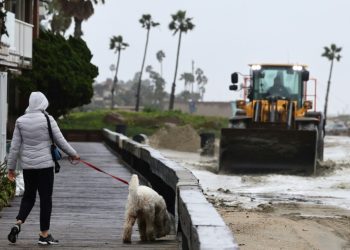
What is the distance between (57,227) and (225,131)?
16.6 m

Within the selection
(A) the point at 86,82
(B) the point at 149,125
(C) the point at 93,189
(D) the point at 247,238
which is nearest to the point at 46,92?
(A) the point at 86,82

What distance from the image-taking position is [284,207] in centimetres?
2186

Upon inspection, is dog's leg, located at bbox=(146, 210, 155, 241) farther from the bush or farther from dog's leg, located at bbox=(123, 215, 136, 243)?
the bush

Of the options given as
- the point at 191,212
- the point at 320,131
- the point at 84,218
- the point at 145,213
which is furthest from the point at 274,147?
the point at 191,212

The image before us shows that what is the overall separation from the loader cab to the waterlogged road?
2788mm

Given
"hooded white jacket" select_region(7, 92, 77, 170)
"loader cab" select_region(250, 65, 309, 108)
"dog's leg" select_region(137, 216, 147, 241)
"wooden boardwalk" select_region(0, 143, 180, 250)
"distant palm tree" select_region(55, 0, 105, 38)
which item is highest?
"distant palm tree" select_region(55, 0, 105, 38)

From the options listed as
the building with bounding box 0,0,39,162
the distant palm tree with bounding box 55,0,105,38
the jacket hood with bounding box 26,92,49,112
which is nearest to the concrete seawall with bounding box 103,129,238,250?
the jacket hood with bounding box 26,92,49,112

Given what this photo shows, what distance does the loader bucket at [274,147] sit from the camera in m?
28.0

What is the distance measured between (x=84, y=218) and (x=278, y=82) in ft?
66.9

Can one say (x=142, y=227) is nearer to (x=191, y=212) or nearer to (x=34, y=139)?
(x=34, y=139)

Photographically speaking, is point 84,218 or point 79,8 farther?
point 79,8

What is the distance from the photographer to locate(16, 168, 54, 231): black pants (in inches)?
399

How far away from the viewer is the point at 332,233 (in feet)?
58.2

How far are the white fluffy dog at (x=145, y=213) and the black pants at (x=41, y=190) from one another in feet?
2.78
